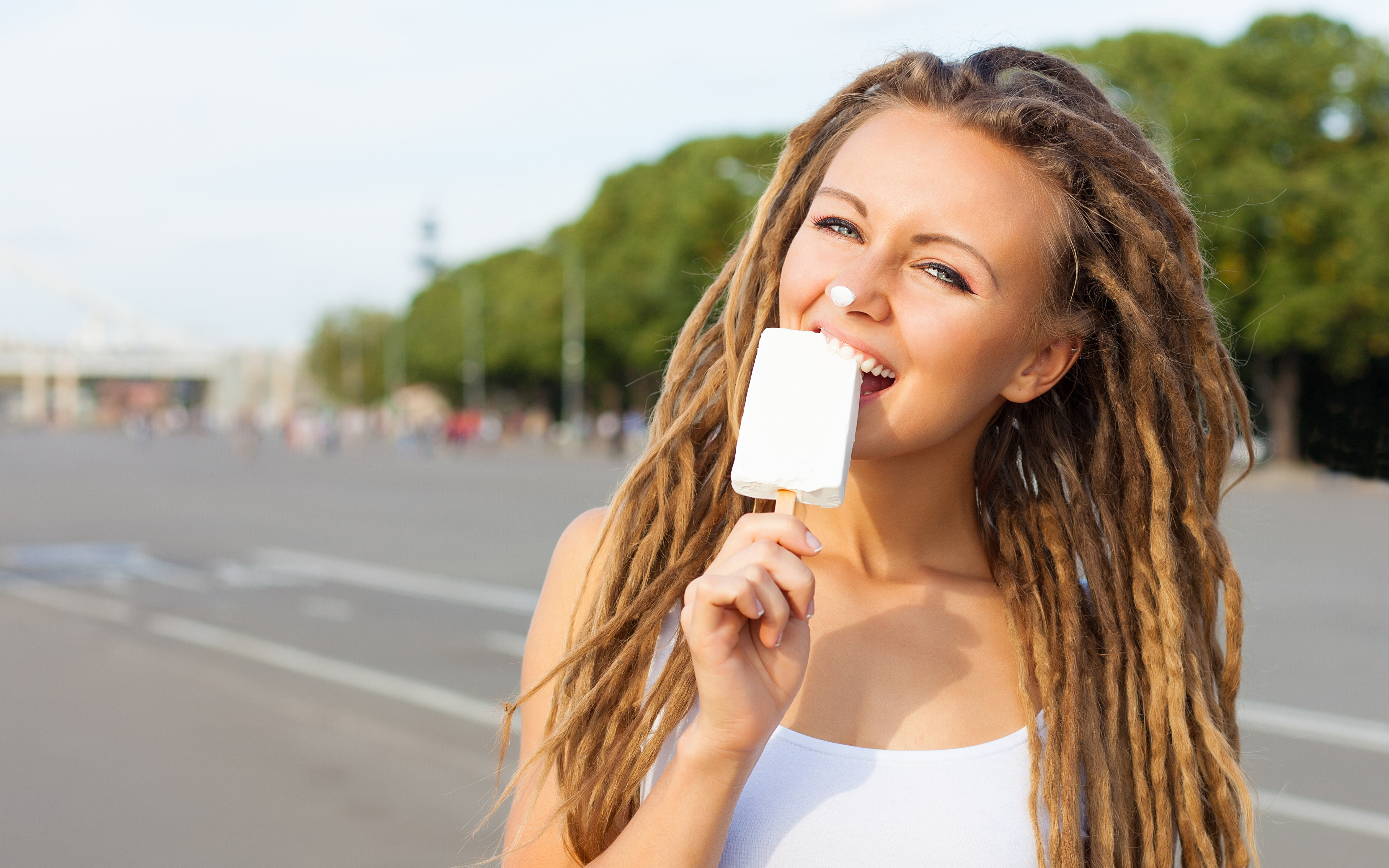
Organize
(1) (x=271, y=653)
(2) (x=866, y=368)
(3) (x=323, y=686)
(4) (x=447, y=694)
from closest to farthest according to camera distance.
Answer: (2) (x=866, y=368), (4) (x=447, y=694), (3) (x=323, y=686), (1) (x=271, y=653)

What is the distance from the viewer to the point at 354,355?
108m

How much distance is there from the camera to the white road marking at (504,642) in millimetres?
9602

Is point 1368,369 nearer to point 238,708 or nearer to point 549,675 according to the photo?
point 238,708

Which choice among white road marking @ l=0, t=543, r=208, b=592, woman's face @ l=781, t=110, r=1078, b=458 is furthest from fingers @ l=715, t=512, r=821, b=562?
white road marking @ l=0, t=543, r=208, b=592

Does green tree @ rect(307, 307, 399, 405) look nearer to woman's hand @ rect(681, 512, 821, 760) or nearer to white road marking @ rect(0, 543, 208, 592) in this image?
white road marking @ rect(0, 543, 208, 592)

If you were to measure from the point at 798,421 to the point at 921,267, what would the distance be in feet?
1.16

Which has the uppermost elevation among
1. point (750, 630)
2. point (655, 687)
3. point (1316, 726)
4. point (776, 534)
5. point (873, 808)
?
point (776, 534)

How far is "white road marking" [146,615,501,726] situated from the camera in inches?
320

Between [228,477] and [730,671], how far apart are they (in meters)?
32.9

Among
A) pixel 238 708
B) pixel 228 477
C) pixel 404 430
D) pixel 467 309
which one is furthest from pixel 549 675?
pixel 467 309

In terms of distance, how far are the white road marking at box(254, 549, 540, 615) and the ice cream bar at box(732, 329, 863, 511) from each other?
9.56m

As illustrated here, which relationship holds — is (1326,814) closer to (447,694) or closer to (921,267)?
(447,694)

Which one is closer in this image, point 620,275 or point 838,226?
point 838,226

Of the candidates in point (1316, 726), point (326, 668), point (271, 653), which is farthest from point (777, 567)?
point (271, 653)
